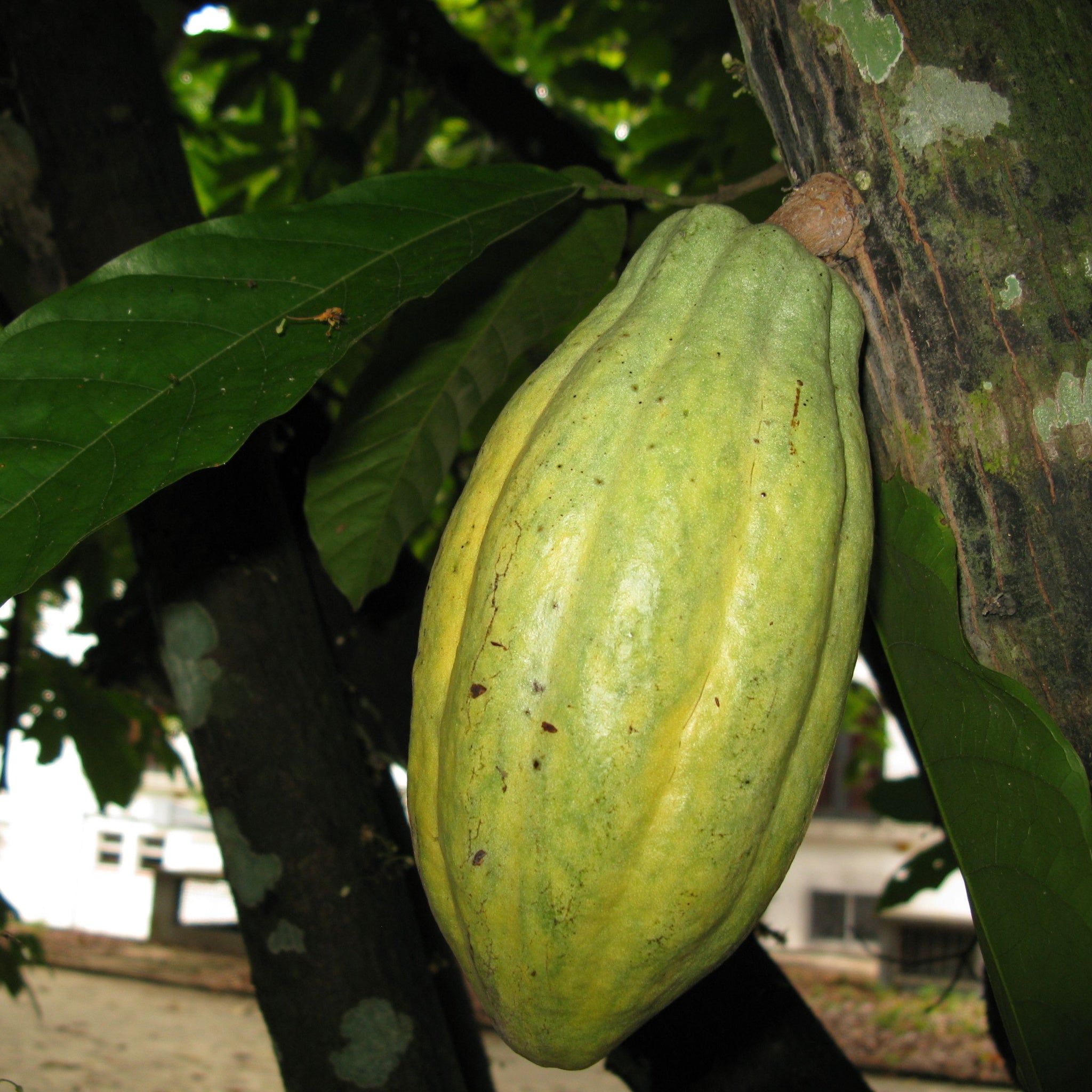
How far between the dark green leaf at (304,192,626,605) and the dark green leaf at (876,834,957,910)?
2.11 meters

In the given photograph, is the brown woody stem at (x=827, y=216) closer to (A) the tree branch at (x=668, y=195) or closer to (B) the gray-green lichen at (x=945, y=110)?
(B) the gray-green lichen at (x=945, y=110)

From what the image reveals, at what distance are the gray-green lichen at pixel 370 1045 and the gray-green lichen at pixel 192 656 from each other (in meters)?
0.48

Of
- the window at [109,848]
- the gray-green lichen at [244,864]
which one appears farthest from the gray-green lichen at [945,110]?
the window at [109,848]

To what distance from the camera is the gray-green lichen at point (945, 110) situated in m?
0.81

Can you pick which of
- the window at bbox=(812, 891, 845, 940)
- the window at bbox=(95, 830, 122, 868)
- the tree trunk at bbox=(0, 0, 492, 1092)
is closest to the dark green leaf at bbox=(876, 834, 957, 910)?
the tree trunk at bbox=(0, 0, 492, 1092)

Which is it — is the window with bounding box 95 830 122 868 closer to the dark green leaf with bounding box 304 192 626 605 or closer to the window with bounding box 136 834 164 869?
the window with bounding box 136 834 164 869

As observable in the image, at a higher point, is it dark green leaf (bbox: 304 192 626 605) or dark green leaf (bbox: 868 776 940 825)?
dark green leaf (bbox: 304 192 626 605)

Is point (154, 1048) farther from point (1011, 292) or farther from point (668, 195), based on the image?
point (1011, 292)

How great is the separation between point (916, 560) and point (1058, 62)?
42 centimetres

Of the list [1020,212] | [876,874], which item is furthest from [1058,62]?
[876,874]

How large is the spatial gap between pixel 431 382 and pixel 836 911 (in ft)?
40.0

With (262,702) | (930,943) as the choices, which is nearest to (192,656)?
(262,702)

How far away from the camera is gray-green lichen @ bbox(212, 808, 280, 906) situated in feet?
4.62

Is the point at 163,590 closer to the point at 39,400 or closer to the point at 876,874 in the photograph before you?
the point at 39,400
